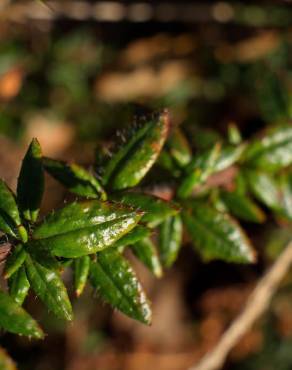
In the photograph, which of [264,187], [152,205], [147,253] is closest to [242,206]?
[264,187]

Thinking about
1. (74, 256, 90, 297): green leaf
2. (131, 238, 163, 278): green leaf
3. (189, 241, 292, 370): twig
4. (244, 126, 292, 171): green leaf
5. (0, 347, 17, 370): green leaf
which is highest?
(0, 347, 17, 370): green leaf

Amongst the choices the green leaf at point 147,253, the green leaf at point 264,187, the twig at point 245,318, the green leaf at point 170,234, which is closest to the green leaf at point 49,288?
the green leaf at point 147,253

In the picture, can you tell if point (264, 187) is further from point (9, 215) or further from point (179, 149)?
point (9, 215)

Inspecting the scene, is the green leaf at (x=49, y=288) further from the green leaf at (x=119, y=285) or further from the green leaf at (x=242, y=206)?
the green leaf at (x=242, y=206)

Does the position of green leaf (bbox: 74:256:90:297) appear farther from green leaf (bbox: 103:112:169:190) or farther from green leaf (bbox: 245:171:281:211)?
green leaf (bbox: 245:171:281:211)

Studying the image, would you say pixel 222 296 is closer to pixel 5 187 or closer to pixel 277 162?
pixel 277 162

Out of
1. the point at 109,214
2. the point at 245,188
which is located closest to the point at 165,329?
the point at 245,188

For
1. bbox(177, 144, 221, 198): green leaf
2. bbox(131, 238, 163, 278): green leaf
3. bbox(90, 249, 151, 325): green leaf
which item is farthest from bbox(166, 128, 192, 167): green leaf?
bbox(90, 249, 151, 325): green leaf
